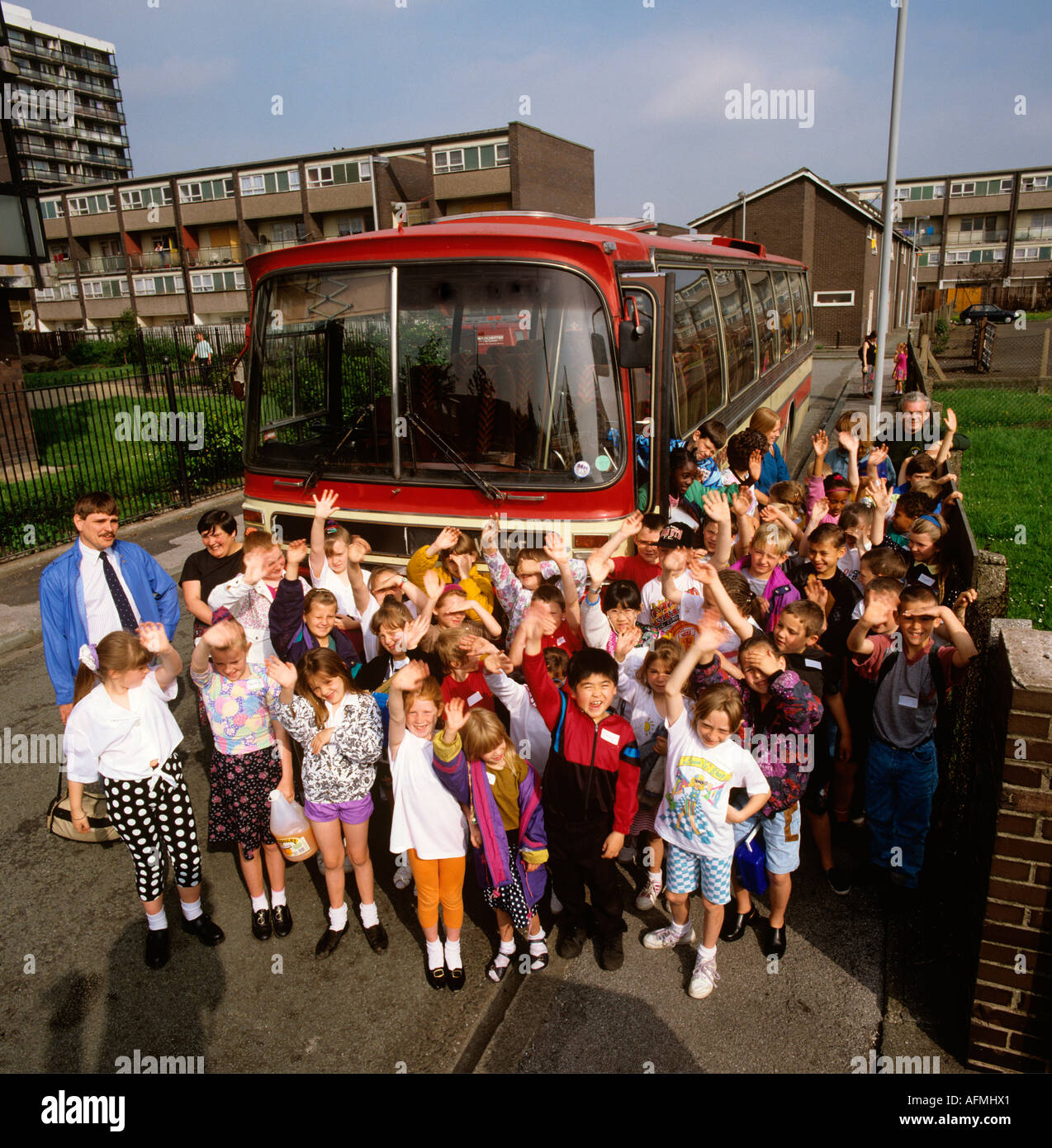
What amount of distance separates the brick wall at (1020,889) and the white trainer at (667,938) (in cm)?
124

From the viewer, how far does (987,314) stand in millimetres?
50938

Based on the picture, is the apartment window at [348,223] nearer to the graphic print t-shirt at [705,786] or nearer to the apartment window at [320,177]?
the apartment window at [320,177]

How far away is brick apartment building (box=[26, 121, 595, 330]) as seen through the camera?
4653 centimetres

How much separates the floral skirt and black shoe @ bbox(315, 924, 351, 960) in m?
0.55

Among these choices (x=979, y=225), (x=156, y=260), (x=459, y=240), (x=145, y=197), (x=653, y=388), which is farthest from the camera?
(x=979, y=225)

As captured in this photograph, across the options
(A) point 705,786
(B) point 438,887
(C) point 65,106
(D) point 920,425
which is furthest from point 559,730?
(C) point 65,106

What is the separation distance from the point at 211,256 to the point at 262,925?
188ft

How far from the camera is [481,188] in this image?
152 feet

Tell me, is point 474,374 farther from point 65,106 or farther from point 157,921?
point 65,106

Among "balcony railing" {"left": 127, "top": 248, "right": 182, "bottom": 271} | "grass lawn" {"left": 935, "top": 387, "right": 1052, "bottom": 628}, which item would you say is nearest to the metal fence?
"grass lawn" {"left": 935, "top": 387, "right": 1052, "bottom": 628}

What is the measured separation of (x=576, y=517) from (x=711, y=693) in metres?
1.77
